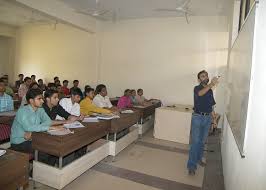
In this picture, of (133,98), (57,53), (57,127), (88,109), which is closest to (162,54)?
(133,98)

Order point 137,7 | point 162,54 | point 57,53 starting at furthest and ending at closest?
1. point 57,53
2. point 162,54
3. point 137,7

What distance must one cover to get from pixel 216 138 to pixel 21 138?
434cm

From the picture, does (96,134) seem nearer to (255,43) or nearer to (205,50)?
(255,43)

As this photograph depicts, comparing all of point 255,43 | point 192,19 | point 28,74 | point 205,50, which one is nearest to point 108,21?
point 192,19

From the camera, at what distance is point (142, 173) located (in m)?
3.33

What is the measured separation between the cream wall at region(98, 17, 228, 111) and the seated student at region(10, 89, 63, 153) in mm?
4635

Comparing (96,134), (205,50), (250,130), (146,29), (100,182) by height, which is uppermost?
(146,29)

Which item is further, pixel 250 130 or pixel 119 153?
pixel 119 153

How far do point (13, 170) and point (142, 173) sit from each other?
1.92 meters

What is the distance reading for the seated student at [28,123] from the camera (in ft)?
8.35

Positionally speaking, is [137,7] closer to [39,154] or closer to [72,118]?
[72,118]

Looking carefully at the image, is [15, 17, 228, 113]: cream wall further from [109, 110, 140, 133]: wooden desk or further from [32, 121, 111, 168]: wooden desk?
[32, 121, 111, 168]: wooden desk

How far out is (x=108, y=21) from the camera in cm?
766

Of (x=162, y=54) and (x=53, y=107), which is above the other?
(x=162, y=54)
